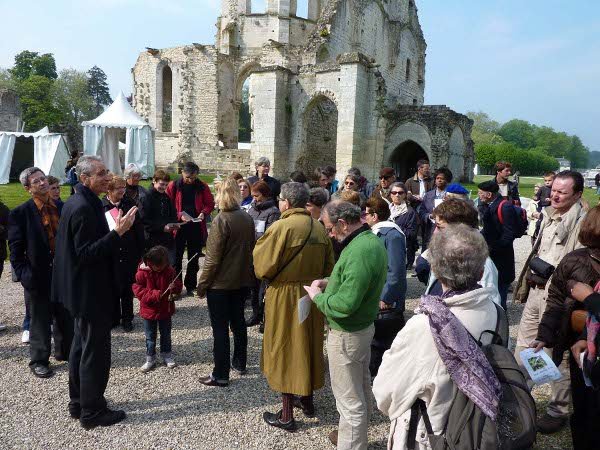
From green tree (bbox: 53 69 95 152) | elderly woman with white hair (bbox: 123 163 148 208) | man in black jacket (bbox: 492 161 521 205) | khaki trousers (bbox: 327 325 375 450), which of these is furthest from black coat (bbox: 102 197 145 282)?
green tree (bbox: 53 69 95 152)

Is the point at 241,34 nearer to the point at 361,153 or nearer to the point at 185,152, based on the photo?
the point at 185,152

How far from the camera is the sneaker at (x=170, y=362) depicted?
4.41 meters

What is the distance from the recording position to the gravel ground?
10.6 ft

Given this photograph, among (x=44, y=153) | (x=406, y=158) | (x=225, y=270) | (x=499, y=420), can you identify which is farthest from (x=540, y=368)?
(x=406, y=158)

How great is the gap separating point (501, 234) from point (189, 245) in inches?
175

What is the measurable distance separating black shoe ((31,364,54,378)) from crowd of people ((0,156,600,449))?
3cm

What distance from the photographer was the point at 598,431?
2.61 metres

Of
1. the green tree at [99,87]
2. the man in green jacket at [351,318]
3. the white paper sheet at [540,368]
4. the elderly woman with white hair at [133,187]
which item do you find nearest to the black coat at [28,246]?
the elderly woman with white hair at [133,187]

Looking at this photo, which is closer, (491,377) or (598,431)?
(491,377)

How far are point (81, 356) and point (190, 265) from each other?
11.4 ft

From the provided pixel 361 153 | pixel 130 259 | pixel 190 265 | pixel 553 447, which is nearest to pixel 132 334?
pixel 130 259

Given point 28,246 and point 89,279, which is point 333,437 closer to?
point 89,279

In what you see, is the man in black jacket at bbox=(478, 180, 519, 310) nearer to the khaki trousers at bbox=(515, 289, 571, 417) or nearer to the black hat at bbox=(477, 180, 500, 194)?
the black hat at bbox=(477, 180, 500, 194)

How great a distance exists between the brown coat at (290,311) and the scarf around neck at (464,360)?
Answer: 5.26 ft
